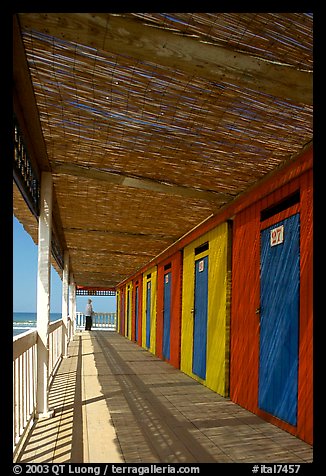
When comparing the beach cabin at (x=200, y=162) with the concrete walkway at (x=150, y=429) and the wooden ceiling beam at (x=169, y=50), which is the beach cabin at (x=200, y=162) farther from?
the concrete walkway at (x=150, y=429)

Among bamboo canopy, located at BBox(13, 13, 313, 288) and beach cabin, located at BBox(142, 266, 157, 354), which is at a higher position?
bamboo canopy, located at BBox(13, 13, 313, 288)

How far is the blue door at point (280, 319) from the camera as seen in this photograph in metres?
3.67

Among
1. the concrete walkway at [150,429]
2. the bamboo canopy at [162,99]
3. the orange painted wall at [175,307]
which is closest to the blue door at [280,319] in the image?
the concrete walkway at [150,429]

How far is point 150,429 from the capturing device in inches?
147

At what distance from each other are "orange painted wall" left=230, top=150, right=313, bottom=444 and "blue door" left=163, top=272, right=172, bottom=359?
3.73m

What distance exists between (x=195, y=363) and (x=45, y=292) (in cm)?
306

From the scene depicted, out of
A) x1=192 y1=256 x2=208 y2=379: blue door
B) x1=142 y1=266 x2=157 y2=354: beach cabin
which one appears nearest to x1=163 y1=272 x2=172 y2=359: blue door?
x1=142 y1=266 x2=157 y2=354: beach cabin

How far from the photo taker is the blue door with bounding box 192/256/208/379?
6234mm

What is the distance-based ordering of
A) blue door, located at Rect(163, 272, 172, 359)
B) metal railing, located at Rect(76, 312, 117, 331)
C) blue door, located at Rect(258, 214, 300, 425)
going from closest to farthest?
blue door, located at Rect(258, 214, 300, 425)
blue door, located at Rect(163, 272, 172, 359)
metal railing, located at Rect(76, 312, 117, 331)

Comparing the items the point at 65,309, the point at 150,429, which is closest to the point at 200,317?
the point at 150,429

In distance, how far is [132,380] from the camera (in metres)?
6.25

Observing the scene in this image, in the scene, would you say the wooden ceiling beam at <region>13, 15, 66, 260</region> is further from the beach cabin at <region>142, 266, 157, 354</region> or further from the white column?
the beach cabin at <region>142, 266, 157, 354</region>
